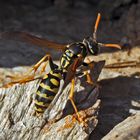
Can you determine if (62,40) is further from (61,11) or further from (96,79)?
(96,79)

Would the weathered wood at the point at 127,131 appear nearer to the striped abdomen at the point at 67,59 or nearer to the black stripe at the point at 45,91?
the black stripe at the point at 45,91

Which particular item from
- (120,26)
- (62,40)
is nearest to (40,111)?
(62,40)

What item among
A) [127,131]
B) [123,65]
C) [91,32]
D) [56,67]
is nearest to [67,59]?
[56,67]

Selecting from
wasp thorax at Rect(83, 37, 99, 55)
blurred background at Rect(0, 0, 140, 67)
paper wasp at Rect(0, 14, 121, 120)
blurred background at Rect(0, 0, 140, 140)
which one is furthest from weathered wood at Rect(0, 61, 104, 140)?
blurred background at Rect(0, 0, 140, 67)

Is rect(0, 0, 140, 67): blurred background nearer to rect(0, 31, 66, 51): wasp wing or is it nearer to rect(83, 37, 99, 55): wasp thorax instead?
rect(0, 31, 66, 51): wasp wing

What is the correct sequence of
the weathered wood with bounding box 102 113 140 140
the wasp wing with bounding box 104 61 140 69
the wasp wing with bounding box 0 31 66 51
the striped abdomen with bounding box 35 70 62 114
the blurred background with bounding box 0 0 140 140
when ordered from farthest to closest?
the wasp wing with bounding box 104 61 140 69 < the blurred background with bounding box 0 0 140 140 < the wasp wing with bounding box 0 31 66 51 < the striped abdomen with bounding box 35 70 62 114 < the weathered wood with bounding box 102 113 140 140
